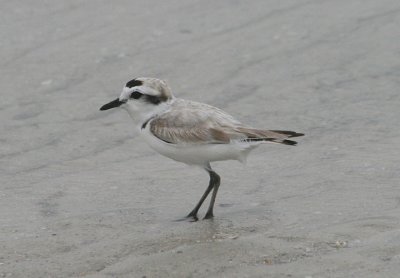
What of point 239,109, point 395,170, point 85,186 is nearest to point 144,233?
point 85,186

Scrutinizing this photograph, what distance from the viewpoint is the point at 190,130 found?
5.86m

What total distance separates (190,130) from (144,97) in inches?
15.8

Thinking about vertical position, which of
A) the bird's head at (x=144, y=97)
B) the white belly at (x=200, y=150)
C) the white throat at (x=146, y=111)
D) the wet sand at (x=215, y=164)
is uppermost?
the bird's head at (x=144, y=97)

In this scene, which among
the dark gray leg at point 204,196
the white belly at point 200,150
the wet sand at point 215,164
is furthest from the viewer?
the dark gray leg at point 204,196

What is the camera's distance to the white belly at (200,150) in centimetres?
583

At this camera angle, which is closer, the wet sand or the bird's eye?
the wet sand

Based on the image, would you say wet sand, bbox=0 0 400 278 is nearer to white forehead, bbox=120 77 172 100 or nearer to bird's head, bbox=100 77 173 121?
bird's head, bbox=100 77 173 121

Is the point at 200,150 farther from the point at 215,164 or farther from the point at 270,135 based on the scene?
the point at 215,164

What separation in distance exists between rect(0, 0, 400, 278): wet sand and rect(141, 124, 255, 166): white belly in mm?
356

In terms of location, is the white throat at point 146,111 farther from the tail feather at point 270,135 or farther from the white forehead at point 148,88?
the tail feather at point 270,135

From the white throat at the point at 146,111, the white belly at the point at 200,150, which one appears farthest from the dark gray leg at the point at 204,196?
the white throat at the point at 146,111

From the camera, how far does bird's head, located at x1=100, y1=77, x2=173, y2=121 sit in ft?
19.8

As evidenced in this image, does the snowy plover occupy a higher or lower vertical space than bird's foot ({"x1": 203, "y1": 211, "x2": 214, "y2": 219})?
higher

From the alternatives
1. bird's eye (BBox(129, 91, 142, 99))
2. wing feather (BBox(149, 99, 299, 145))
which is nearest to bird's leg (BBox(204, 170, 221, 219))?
wing feather (BBox(149, 99, 299, 145))
